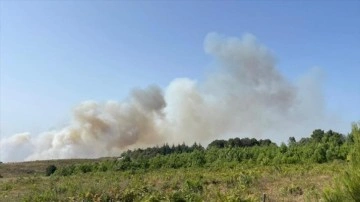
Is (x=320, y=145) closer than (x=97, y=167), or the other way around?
(x=320, y=145)

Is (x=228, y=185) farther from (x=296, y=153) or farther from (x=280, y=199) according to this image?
(x=296, y=153)

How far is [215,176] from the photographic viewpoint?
35562 mm

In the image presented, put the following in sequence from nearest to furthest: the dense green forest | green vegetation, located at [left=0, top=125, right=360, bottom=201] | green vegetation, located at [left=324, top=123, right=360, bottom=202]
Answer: green vegetation, located at [left=324, top=123, right=360, bottom=202] < green vegetation, located at [left=0, top=125, right=360, bottom=201] < the dense green forest

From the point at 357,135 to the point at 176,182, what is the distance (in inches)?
893

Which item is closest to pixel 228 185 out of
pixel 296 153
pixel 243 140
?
pixel 296 153

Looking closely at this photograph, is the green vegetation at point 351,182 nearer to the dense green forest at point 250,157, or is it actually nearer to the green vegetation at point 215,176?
the green vegetation at point 215,176

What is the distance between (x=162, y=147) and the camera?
368 ft

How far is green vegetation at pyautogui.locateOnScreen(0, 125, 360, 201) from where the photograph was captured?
63.5ft

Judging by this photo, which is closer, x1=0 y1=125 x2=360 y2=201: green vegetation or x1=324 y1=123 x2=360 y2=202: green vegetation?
x1=324 y1=123 x2=360 y2=202: green vegetation

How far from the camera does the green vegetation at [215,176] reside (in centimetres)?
1936

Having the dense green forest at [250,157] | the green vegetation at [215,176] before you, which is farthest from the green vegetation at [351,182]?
the dense green forest at [250,157]

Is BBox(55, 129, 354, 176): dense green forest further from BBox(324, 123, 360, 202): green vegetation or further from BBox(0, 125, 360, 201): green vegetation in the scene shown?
BBox(324, 123, 360, 202): green vegetation

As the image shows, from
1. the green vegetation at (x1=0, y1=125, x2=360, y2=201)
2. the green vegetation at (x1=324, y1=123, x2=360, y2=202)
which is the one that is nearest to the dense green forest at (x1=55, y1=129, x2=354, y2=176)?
the green vegetation at (x1=0, y1=125, x2=360, y2=201)

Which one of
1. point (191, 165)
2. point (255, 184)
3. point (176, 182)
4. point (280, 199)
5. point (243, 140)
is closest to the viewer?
point (280, 199)
